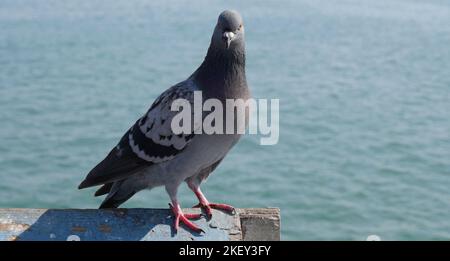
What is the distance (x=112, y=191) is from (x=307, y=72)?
16118 millimetres

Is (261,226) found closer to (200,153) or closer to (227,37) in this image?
(200,153)

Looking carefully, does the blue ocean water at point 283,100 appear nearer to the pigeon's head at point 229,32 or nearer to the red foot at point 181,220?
the red foot at point 181,220

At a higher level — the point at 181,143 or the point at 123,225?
the point at 181,143

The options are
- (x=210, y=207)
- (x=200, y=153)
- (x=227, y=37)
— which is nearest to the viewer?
(x=227, y=37)

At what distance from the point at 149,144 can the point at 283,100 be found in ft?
43.7

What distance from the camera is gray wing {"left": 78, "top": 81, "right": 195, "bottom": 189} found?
5469 mm

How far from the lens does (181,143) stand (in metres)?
5.43

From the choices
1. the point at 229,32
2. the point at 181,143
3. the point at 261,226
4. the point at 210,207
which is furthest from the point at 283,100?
the point at 229,32

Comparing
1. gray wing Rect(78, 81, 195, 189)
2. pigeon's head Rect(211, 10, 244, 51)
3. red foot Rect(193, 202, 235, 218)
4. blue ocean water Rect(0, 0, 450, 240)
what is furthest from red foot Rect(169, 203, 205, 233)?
blue ocean water Rect(0, 0, 450, 240)

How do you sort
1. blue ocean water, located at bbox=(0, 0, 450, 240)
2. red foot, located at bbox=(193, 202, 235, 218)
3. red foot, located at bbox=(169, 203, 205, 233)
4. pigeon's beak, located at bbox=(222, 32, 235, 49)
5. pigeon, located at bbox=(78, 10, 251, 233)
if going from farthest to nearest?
blue ocean water, located at bbox=(0, 0, 450, 240)
red foot, located at bbox=(193, 202, 235, 218)
red foot, located at bbox=(169, 203, 205, 233)
pigeon, located at bbox=(78, 10, 251, 233)
pigeon's beak, located at bbox=(222, 32, 235, 49)

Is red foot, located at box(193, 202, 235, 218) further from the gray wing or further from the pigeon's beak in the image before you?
the pigeon's beak

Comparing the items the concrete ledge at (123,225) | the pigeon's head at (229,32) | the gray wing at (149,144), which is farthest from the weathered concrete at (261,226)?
the pigeon's head at (229,32)

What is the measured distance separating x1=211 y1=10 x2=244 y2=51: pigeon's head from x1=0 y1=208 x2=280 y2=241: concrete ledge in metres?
1.35

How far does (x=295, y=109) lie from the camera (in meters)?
18.3
